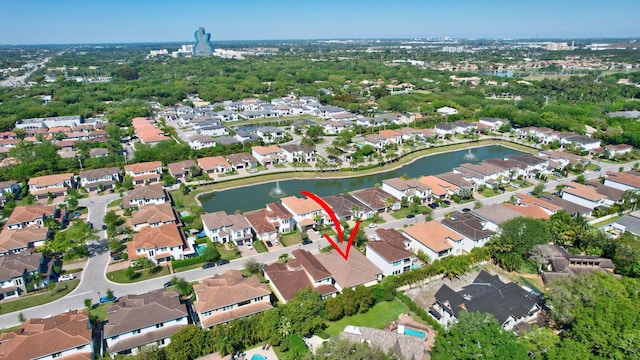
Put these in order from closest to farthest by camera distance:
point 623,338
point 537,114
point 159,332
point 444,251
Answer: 1. point 623,338
2. point 159,332
3. point 444,251
4. point 537,114

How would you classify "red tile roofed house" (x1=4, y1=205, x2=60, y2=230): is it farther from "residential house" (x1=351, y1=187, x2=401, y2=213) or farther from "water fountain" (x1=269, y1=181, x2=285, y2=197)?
"residential house" (x1=351, y1=187, x2=401, y2=213)

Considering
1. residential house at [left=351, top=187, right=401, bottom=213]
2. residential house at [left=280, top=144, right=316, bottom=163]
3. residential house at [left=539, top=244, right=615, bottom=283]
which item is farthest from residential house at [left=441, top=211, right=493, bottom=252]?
residential house at [left=280, top=144, right=316, bottom=163]

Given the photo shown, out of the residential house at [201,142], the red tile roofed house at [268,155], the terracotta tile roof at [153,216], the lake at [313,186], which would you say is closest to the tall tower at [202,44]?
the residential house at [201,142]

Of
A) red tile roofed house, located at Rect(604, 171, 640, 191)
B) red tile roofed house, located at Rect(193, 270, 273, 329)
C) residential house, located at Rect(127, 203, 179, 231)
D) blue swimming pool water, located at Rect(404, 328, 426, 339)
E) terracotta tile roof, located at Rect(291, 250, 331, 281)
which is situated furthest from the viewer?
red tile roofed house, located at Rect(604, 171, 640, 191)

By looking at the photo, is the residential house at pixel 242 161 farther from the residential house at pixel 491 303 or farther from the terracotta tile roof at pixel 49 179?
the residential house at pixel 491 303

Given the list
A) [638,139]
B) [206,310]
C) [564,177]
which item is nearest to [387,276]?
[206,310]

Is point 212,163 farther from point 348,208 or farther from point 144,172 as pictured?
point 348,208

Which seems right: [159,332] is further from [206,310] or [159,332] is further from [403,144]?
[403,144]
